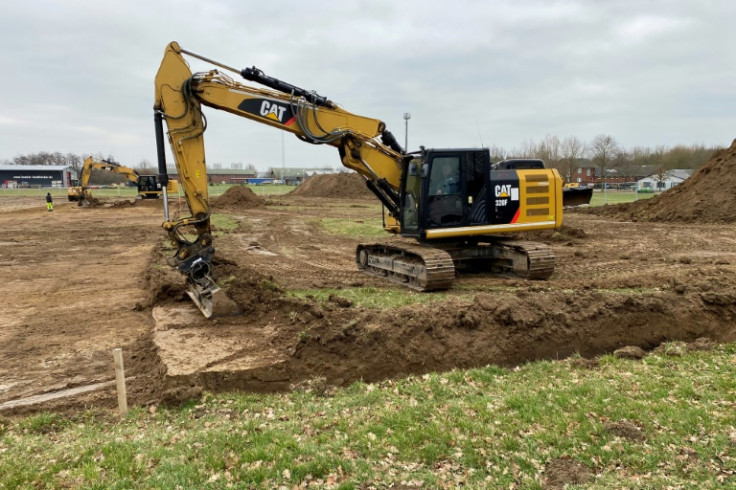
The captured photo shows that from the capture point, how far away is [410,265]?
10172 mm

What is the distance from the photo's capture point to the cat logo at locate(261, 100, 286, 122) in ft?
31.1

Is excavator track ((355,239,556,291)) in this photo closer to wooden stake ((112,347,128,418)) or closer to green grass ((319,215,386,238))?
wooden stake ((112,347,128,418))

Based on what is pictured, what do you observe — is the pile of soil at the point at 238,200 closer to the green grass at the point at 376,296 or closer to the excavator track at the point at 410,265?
the excavator track at the point at 410,265

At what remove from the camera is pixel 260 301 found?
8812mm

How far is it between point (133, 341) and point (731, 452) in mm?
7463

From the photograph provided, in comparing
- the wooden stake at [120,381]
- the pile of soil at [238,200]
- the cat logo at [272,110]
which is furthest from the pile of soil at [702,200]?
the pile of soil at [238,200]

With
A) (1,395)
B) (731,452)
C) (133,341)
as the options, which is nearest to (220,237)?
(133,341)

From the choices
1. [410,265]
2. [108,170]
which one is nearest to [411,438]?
[410,265]

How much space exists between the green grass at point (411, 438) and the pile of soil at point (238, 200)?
103 ft

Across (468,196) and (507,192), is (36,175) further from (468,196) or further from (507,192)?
(507,192)

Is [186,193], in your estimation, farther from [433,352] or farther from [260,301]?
[433,352]

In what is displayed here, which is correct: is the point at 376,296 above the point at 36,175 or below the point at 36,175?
below

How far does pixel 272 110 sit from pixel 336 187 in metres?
43.6

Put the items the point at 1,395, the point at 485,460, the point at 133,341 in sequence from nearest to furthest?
the point at 485,460 → the point at 1,395 → the point at 133,341
